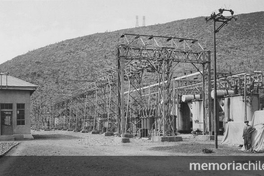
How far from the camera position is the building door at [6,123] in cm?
3038

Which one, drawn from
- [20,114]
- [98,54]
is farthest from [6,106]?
[98,54]

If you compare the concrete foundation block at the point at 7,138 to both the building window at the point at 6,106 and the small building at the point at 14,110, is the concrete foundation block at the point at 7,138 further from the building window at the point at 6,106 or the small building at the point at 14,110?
the building window at the point at 6,106

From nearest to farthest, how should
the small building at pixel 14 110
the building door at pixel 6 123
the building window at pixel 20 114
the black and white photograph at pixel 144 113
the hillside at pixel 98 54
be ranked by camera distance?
the black and white photograph at pixel 144 113
the building door at pixel 6 123
the small building at pixel 14 110
the building window at pixel 20 114
the hillside at pixel 98 54

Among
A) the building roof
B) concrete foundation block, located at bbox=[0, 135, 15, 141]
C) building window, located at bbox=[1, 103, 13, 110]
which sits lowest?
concrete foundation block, located at bbox=[0, 135, 15, 141]

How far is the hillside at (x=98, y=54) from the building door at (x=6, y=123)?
1643 inches

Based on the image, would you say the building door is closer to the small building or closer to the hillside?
the small building

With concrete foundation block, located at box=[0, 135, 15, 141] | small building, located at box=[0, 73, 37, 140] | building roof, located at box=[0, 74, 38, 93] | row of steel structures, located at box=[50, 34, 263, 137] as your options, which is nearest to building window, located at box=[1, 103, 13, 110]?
small building, located at box=[0, 73, 37, 140]

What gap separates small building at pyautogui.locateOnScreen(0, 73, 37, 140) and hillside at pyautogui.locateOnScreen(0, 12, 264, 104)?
40884mm

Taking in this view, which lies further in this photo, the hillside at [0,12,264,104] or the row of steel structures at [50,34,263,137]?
the hillside at [0,12,264,104]

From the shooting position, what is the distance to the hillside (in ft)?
247

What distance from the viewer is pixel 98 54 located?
89750 mm

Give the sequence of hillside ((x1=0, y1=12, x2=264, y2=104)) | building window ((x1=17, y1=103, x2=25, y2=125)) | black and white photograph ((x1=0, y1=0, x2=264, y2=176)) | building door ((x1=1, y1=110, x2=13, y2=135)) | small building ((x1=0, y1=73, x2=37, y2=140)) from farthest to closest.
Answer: hillside ((x1=0, y1=12, x2=264, y2=104))
building window ((x1=17, y1=103, x2=25, y2=125))
small building ((x1=0, y1=73, x2=37, y2=140))
building door ((x1=1, y1=110, x2=13, y2=135))
black and white photograph ((x1=0, y1=0, x2=264, y2=176))

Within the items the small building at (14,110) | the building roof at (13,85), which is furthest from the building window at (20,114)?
the building roof at (13,85)

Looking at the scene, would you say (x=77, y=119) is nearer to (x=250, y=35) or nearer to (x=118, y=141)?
(x=118, y=141)
